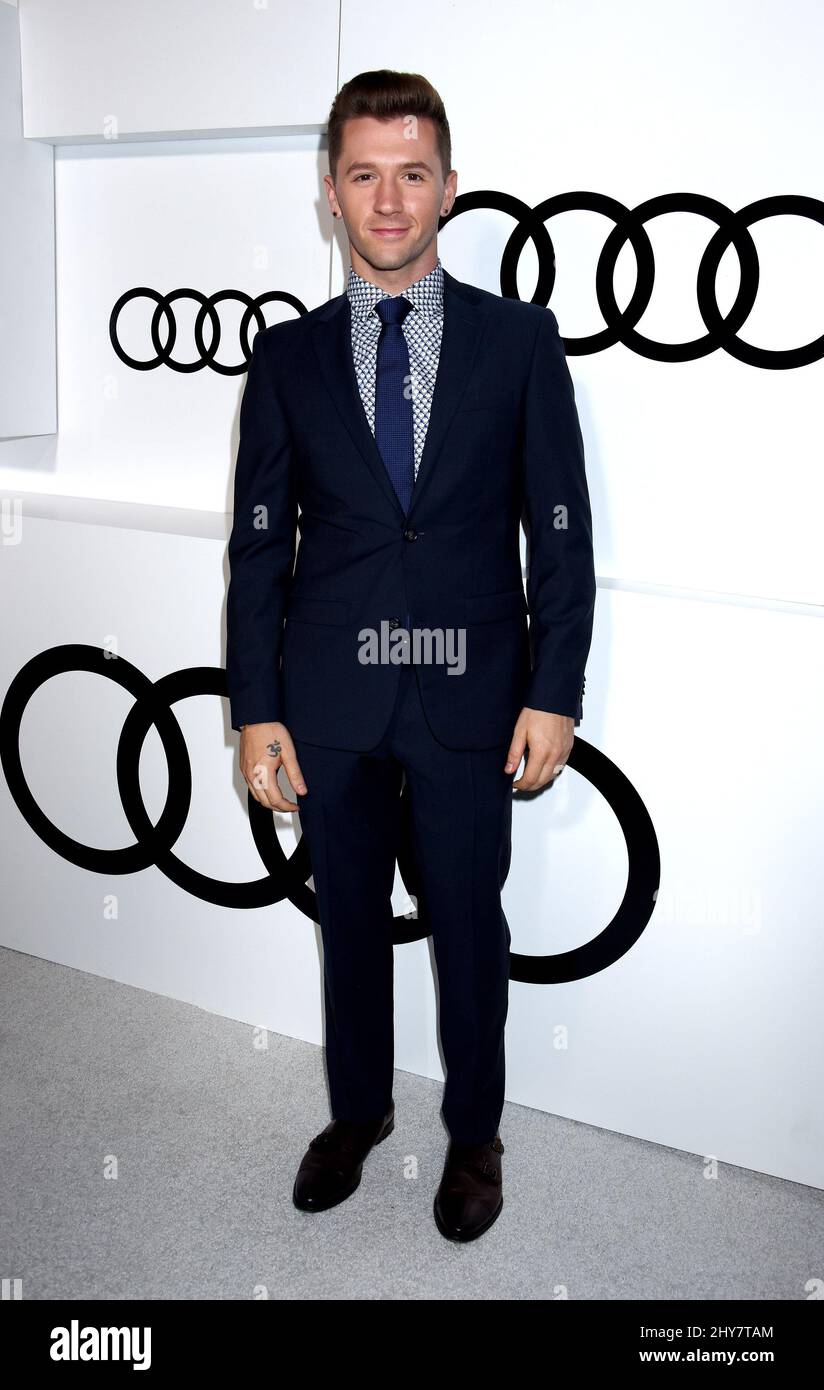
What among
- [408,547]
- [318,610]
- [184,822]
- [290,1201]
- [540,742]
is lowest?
[290,1201]

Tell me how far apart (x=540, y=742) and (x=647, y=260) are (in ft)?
3.12

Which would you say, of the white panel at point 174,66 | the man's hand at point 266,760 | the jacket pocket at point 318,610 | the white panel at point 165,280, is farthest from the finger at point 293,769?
the white panel at point 174,66

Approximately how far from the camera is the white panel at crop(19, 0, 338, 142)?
88.9 inches

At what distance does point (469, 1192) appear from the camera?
199cm

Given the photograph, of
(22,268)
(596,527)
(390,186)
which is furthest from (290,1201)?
(22,268)

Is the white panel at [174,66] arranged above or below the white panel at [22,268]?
above

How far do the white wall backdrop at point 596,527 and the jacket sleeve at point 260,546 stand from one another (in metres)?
0.58

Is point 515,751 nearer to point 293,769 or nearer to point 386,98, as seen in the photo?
point 293,769

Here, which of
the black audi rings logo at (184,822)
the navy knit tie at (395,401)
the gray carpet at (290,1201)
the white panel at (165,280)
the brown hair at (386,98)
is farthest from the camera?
the white panel at (165,280)

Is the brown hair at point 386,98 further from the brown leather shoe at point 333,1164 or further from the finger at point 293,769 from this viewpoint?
the brown leather shoe at point 333,1164

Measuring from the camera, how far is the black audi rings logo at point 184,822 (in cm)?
219

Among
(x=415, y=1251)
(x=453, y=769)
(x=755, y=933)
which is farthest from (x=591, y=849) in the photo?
(x=415, y=1251)

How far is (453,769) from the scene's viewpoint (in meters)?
1.81
